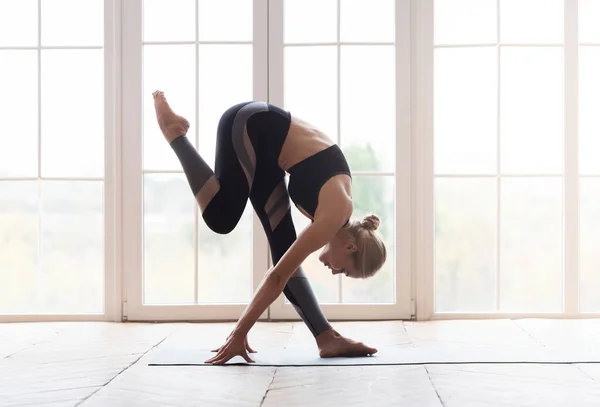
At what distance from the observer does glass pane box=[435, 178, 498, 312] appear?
24.4ft

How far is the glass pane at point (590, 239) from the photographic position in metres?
7.52

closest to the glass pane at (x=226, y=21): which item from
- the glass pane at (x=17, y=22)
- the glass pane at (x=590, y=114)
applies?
the glass pane at (x=17, y=22)

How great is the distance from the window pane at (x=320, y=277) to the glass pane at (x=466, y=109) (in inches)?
62.8

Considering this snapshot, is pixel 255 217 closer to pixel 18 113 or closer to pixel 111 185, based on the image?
pixel 111 185

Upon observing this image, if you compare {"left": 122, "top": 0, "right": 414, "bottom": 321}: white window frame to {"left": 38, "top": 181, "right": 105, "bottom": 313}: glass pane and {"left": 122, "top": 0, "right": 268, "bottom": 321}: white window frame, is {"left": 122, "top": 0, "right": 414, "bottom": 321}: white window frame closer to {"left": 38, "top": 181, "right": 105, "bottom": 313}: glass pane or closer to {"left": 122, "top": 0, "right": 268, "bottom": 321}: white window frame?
{"left": 122, "top": 0, "right": 268, "bottom": 321}: white window frame

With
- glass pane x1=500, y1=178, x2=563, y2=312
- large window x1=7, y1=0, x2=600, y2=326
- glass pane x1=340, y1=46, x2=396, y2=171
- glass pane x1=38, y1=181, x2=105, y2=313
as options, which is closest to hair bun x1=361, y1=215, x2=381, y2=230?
large window x1=7, y1=0, x2=600, y2=326

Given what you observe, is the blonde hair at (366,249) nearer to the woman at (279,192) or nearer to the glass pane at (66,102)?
the woman at (279,192)

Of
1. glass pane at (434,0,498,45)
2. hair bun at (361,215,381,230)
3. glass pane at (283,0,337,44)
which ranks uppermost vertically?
glass pane at (434,0,498,45)

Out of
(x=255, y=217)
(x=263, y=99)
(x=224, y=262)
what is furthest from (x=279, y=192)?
(x=224, y=262)

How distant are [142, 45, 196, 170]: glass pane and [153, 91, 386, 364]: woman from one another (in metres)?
1.18

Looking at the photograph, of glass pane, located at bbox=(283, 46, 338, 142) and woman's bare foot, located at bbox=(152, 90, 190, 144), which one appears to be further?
glass pane, located at bbox=(283, 46, 338, 142)

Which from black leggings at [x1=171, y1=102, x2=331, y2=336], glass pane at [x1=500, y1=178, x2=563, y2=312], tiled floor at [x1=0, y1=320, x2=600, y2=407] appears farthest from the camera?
glass pane at [x1=500, y1=178, x2=563, y2=312]

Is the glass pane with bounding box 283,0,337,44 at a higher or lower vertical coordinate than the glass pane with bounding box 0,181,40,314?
higher

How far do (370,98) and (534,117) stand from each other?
2045 mm
